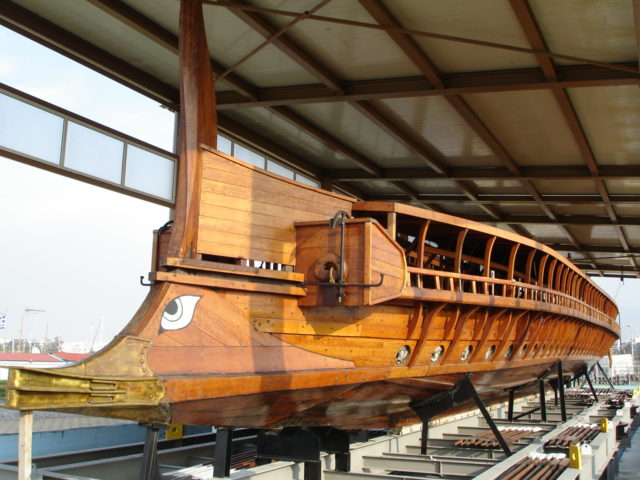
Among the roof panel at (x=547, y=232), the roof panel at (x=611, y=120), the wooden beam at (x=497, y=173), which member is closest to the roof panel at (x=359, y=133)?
the wooden beam at (x=497, y=173)

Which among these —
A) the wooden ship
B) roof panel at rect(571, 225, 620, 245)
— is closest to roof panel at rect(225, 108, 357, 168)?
the wooden ship

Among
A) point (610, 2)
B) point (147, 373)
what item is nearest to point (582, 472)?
point (147, 373)

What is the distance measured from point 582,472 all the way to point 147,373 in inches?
201

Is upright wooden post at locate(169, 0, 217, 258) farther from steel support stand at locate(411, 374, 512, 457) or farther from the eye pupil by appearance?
steel support stand at locate(411, 374, 512, 457)

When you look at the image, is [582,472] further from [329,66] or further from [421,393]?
[329,66]

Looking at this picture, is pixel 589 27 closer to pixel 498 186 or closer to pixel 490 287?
pixel 490 287

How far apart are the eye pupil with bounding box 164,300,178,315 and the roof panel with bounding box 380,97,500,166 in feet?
28.4

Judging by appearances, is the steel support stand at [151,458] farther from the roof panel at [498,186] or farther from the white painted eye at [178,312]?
the roof panel at [498,186]

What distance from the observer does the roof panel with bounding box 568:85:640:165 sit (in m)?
11.8

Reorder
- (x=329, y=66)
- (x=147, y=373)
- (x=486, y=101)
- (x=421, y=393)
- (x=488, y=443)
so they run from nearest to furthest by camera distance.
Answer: (x=147, y=373), (x=421, y=393), (x=488, y=443), (x=329, y=66), (x=486, y=101)

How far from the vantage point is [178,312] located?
5.11 metres

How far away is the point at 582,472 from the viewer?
7.34m

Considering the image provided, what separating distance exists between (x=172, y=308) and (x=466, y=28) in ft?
22.1

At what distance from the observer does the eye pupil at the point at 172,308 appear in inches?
199
